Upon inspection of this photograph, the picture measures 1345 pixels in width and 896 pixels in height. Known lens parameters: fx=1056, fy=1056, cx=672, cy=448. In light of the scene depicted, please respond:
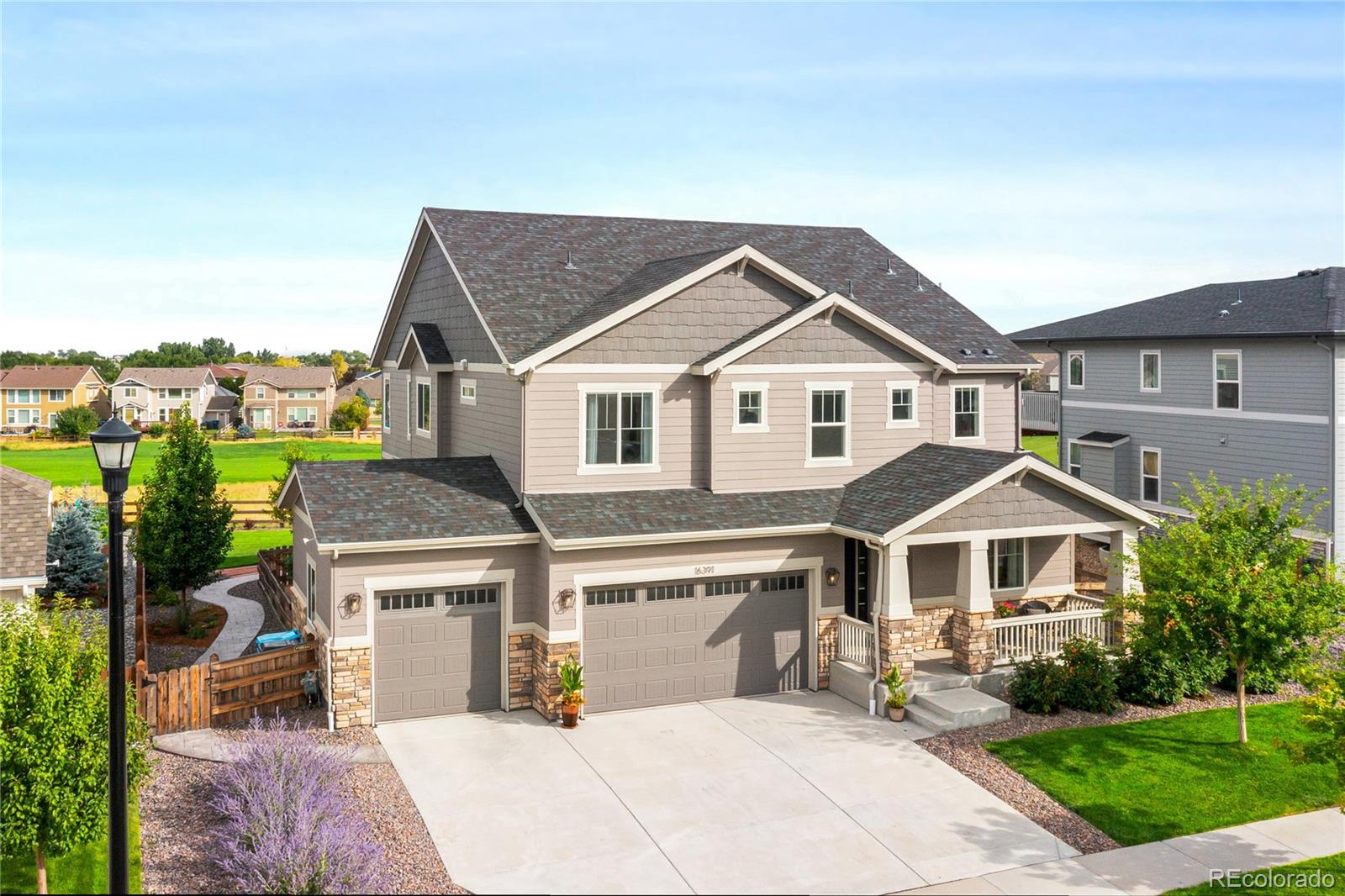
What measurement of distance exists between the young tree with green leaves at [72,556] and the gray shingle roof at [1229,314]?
2710cm

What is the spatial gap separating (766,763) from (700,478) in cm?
580

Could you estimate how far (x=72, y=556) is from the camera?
1004 inches

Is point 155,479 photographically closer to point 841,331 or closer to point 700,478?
point 700,478

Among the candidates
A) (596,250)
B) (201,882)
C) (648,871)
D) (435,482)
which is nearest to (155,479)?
(435,482)

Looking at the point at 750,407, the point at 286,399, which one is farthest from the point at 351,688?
the point at 286,399

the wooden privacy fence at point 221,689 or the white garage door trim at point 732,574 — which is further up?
the white garage door trim at point 732,574

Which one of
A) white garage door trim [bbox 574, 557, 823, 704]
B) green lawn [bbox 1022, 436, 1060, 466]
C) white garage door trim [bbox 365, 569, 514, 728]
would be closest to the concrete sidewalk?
white garage door trim [bbox 574, 557, 823, 704]

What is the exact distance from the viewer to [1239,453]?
26969mm

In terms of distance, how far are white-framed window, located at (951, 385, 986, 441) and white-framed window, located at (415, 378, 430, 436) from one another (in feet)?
37.5

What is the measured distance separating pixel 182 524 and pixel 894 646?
652 inches

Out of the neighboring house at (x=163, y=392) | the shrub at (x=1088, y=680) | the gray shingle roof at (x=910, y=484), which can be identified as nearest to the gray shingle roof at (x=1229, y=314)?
the gray shingle roof at (x=910, y=484)

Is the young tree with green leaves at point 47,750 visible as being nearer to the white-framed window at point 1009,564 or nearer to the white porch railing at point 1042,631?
the white porch railing at point 1042,631

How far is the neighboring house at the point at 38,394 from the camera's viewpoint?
96.1 meters

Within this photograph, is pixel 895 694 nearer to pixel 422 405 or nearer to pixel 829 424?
pixel 829 424
